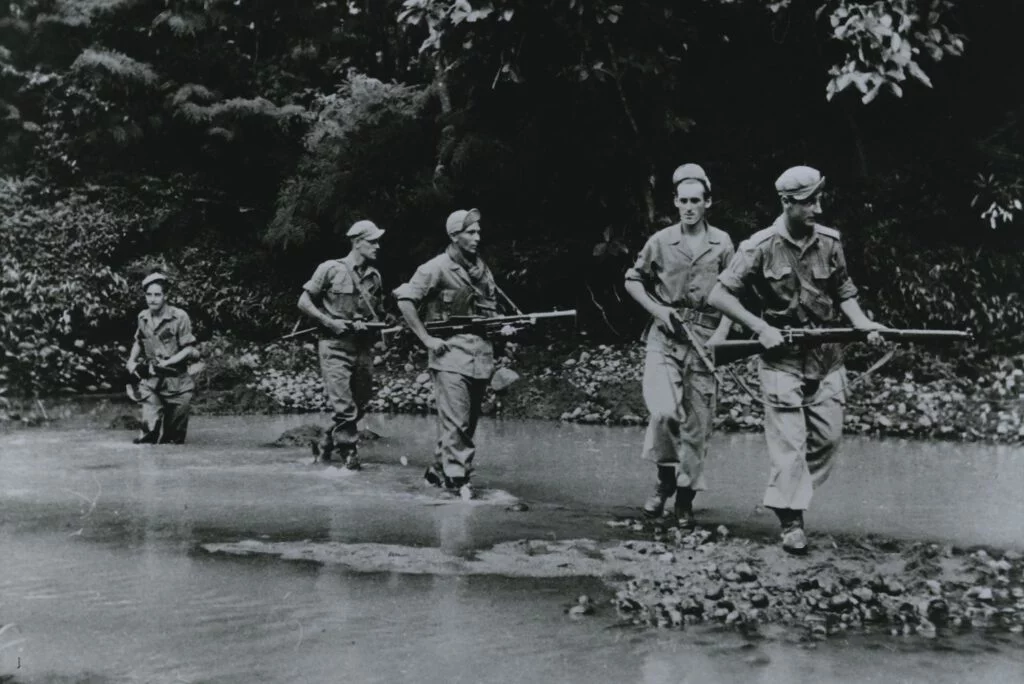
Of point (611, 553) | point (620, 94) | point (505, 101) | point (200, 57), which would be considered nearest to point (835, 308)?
point (611, 553)

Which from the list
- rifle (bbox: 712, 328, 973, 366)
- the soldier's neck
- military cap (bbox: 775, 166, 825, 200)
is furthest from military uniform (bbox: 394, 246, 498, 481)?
military cap (bbox: 775, 166, 825, 200)

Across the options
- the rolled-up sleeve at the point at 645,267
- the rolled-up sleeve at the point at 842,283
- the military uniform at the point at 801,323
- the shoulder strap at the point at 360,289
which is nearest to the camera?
the military uniform at the point at 801,323

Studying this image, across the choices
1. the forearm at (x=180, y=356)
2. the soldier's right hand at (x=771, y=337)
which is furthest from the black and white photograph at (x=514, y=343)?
the forearm at (x=180, y=356)

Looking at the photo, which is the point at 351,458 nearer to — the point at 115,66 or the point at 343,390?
the point at 343,390

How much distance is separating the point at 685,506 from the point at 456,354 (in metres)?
2.44

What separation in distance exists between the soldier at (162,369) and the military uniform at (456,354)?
4745 millimetres

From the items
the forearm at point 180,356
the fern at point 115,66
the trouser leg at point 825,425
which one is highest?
the fern at point 115,66

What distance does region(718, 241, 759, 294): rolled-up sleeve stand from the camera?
7465 mm

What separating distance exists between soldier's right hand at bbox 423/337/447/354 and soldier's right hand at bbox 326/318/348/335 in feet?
7.07

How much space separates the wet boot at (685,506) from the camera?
8.35 metres

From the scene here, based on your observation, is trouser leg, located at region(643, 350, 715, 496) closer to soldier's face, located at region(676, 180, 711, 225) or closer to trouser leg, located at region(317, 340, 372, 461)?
soldier's face, located at region(676, 180, 711, 225)

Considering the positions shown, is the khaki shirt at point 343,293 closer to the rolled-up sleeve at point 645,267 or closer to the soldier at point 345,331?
the soldier at point 345,331

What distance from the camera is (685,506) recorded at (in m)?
8.42

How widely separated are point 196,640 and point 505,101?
43.4 ft
